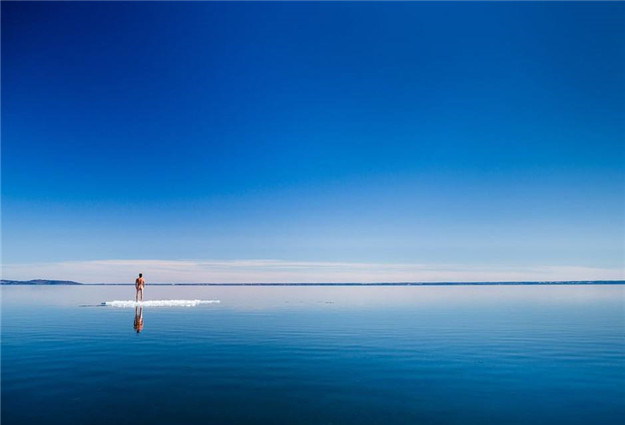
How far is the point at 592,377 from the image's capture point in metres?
18.9

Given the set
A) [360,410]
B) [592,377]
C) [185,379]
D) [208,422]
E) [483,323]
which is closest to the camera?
[208,422]

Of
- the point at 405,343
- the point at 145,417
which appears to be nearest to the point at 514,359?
the point at 405,343

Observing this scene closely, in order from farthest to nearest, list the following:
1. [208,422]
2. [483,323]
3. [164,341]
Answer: [483,323] < [164,341] < [208,422]

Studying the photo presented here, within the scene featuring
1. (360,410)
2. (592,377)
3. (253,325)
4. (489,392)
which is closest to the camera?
(360,410)

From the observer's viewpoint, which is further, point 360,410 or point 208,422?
point 360,410

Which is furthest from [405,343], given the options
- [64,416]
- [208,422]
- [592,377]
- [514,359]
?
[64,416]

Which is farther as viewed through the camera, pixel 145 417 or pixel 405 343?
pixel 405 343

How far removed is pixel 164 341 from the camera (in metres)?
27.3

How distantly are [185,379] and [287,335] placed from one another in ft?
44.3

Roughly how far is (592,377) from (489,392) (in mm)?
6185

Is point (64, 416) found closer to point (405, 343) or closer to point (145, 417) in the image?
point (145, 417)

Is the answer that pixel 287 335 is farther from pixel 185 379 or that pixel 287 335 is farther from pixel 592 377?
pixel 592 377

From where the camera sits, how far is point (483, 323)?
128 feet

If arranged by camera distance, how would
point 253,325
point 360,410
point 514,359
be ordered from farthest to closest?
point 253,325 → point 514,359 → point 360,410
